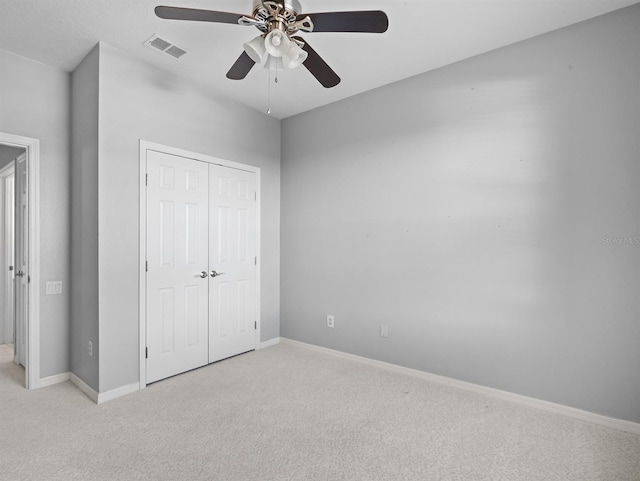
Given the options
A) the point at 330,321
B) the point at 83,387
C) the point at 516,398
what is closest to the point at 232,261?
the point at 330,321

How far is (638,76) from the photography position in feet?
7.50

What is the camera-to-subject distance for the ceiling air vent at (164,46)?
269 centimetres

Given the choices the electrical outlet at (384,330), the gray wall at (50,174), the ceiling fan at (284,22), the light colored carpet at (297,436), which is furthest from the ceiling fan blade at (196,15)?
the electrical outlet at (384,330)

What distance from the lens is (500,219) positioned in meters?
2.80

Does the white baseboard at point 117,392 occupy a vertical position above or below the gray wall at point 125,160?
below

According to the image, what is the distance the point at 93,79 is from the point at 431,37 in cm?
268

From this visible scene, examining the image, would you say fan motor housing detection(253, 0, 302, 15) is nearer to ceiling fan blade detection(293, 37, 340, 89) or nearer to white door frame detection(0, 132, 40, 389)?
ceiling fan blade detection(293, 37, 340, 89)

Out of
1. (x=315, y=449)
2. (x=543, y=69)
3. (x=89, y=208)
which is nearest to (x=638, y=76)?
(x=543, y=69)

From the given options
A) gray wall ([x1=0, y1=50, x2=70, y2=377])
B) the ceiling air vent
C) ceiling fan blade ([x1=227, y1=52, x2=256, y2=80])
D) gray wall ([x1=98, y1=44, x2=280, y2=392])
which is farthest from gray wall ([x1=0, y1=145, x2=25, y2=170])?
ceiling fan blade ([x1=227, y1=52, x2=256, y2=80])

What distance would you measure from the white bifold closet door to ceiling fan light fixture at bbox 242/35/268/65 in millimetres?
1553

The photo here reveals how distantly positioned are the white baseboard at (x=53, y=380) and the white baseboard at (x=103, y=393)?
0.56 ft

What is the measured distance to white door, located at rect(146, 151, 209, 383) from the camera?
10.0ft

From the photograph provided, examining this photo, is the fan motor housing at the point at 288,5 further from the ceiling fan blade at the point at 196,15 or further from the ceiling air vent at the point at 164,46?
the ceiling air vent at the point at 164,46

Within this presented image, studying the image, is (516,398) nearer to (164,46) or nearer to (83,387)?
(83,387)
